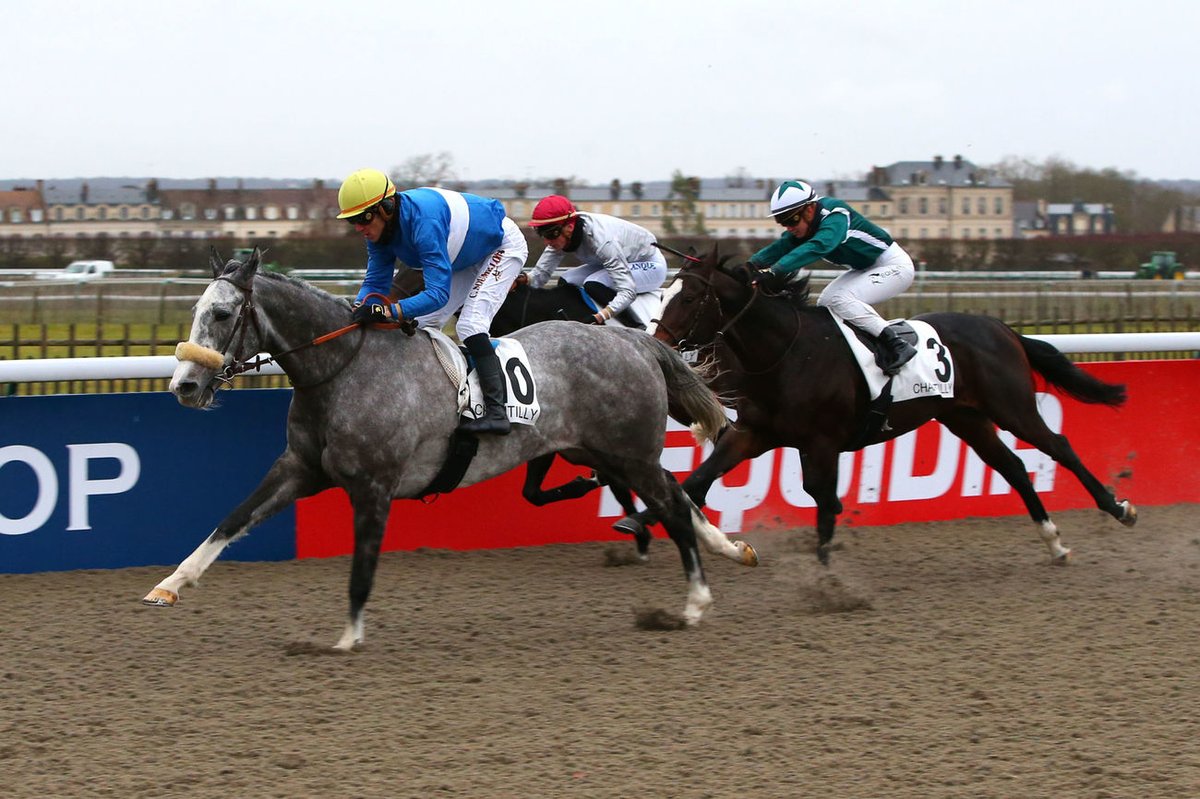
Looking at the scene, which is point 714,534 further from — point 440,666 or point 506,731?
point 506,731

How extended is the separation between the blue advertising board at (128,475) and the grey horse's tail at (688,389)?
2.10m

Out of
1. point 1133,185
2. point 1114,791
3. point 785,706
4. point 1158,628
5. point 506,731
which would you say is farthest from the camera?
point 1133,185

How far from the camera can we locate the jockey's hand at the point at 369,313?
5.28m

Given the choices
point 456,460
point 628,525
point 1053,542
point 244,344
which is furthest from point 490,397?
point 1053,542

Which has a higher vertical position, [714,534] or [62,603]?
[714,534]

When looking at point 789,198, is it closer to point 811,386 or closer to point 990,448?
point 811,386

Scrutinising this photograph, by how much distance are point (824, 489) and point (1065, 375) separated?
196cm

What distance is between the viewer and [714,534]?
612cm

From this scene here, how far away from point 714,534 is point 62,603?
117 inches

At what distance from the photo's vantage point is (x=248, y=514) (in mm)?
5277

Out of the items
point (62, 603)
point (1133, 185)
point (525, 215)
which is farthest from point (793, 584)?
point (1133, 185)

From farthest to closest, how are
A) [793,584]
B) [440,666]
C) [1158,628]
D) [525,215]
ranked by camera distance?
[525,215] → [793,584] → [1158,628] → [440,666]

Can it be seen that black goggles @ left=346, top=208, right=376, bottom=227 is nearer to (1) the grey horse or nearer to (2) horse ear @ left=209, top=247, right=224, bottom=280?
(1) the grey horse

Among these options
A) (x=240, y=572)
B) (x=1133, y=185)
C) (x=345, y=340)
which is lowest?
(x=240, y=572)
